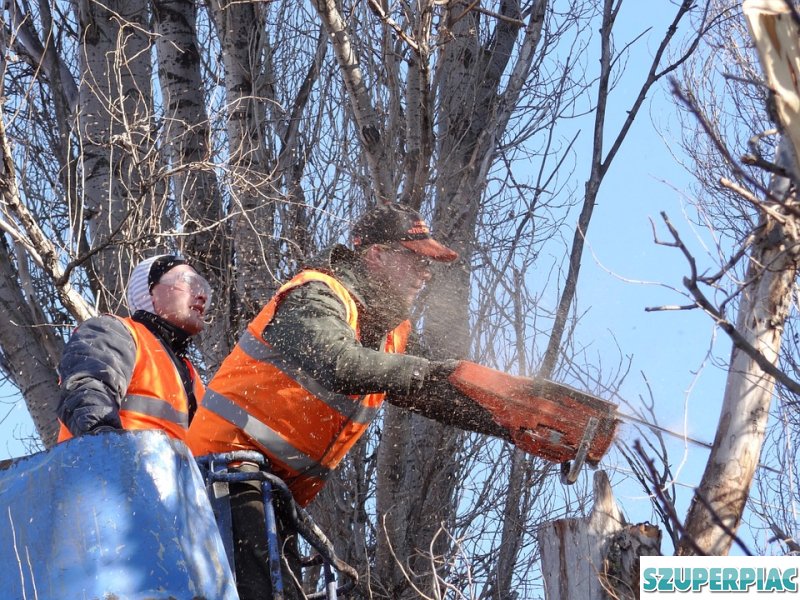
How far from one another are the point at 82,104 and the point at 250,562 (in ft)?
17.0

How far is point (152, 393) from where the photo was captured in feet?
13.7

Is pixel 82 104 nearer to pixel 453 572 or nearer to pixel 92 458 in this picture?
pixel 453 572

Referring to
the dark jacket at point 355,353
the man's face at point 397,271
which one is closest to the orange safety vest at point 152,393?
the dark jacket at point 355,353

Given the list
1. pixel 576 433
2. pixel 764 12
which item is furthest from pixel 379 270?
pixel 764 12

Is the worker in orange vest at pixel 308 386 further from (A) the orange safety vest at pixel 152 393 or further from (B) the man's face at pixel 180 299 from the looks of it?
(B) the man's face at pixel 180 299

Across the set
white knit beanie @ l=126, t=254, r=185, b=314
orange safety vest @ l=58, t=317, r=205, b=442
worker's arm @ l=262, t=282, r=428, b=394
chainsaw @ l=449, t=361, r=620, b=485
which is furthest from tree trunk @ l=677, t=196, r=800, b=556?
white knit beanie @ l=126, t=254, r=185, b=314

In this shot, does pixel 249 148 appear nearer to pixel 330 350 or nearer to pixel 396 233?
pixel 396 233

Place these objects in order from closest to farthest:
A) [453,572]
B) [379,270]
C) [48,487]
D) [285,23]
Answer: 1. [48,487]
2. [379,270]
3. [453,572]
4. [285,23]

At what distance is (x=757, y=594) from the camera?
3424 mm

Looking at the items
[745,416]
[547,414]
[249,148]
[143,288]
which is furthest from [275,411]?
[249,148]

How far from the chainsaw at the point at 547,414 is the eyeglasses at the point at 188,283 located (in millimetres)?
1119

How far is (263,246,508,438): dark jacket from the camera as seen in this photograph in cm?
388

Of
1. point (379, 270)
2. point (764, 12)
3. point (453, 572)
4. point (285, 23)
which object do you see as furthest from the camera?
point (285, 23)

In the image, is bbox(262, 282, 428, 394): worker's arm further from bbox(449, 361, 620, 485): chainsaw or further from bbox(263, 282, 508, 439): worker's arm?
bbox(449, 361, 620, 485): chainsaw
